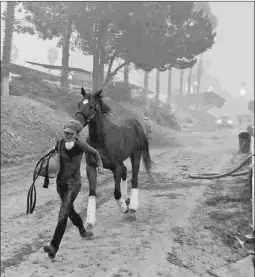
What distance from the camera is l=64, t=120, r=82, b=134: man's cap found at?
2.34 meters

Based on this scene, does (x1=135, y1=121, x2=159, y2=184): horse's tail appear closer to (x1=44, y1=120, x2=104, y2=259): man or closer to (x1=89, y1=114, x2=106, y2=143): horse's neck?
(x1=89, y1=114, x2=106, y2=143): horse's neck

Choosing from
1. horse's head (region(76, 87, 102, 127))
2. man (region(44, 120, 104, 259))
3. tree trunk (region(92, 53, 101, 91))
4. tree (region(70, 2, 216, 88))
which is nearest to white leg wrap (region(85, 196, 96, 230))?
man (region(44, 120, 104, 259))

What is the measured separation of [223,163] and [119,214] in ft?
30.5

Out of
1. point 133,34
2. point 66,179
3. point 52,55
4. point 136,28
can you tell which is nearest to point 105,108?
point 66,179

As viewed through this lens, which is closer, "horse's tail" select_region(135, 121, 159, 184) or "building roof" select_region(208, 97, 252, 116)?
"horse's tail" select_region(135, 121, 159, 184)

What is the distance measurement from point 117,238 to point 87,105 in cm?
405

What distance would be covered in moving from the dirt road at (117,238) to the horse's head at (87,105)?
2.97m

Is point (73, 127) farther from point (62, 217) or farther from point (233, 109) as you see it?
point (233, 109)

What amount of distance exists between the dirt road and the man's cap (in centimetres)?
296

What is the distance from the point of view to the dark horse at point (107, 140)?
262cm

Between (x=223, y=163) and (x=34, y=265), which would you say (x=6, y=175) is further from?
(x=223, y=163)

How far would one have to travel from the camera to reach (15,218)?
349 inches

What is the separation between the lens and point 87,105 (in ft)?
8.50

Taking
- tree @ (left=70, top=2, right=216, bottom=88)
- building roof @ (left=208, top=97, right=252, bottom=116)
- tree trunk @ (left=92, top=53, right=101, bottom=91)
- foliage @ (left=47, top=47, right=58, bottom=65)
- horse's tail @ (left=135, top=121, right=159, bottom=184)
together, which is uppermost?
foliage @ (left=47, top=47, right=58, bottom=65)
